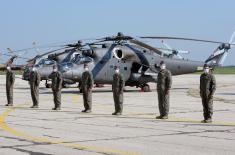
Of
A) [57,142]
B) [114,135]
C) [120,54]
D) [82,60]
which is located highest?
[120,54]

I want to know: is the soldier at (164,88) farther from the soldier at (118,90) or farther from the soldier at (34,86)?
the soldier at (34,86)

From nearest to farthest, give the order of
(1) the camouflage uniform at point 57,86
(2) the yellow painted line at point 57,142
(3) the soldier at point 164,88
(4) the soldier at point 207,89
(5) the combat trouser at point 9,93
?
(2) the yellow painted line at point 57,142 → (4) the soldier at point 207,89 → (3) the soldier at point 164,88 → (1) the camouflage uniform at point 57,86 → (5) the combat trouser at point 9,93

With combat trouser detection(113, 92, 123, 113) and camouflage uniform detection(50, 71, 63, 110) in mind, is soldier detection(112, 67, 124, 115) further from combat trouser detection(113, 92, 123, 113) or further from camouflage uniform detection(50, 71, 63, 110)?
camouflage uniform detection(50, 71, 63, 110)

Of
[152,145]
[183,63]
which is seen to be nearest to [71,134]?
[152,145]

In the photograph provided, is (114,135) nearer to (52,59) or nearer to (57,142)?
(57,142)

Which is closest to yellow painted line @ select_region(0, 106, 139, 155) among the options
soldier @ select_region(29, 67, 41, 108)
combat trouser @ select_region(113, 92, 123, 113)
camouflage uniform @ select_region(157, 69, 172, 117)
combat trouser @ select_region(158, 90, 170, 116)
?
combat trouser @ select_region(113, 92, 123, 113)

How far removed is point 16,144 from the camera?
9.23 metres

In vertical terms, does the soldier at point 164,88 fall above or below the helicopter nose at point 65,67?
above

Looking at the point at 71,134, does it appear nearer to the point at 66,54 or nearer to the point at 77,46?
the point at 77,46

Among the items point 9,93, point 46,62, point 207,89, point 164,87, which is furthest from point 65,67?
point 207,89

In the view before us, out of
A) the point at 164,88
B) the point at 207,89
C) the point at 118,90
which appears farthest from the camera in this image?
the point at 118,90

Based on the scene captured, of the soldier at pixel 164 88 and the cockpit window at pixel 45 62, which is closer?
the soldier at pixel 164 88

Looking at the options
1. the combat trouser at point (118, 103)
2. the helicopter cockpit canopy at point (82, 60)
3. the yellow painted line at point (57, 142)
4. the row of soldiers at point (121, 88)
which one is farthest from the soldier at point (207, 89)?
the helicopter cockpit canopy at point (82, 60)

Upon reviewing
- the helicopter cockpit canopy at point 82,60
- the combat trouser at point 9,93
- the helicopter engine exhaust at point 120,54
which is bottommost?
the combat trouser at point 9,93
